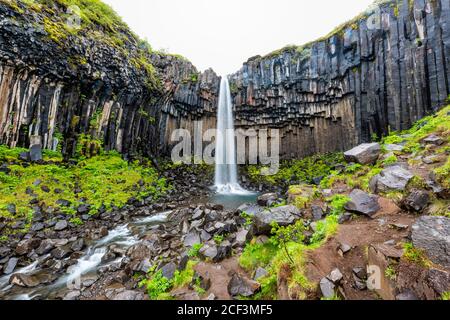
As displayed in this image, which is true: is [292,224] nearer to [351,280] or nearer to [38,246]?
[351,280]

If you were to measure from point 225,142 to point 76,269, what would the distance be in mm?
26355

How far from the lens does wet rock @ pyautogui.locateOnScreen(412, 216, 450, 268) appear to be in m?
3.16

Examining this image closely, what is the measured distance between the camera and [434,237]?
11.1 feet

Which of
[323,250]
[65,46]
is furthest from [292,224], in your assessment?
[65,46]

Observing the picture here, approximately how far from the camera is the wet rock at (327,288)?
10.9 ft

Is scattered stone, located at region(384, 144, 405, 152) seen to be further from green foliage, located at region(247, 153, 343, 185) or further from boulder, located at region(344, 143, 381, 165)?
green foliage, located at region(247, 153, 343, 185)

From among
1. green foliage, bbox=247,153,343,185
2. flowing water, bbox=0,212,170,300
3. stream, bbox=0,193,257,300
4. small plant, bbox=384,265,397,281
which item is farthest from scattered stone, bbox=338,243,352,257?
green foliage, bbox=247,153,343,185

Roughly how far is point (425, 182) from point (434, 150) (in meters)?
3.69

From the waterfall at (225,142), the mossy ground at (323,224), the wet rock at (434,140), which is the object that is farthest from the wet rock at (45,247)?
the waterfall at (225,142)

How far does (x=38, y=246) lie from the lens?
28.8 ft

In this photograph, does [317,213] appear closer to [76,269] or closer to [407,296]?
[407,296]

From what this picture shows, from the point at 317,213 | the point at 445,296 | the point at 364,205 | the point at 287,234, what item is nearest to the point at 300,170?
the point at 317,213
